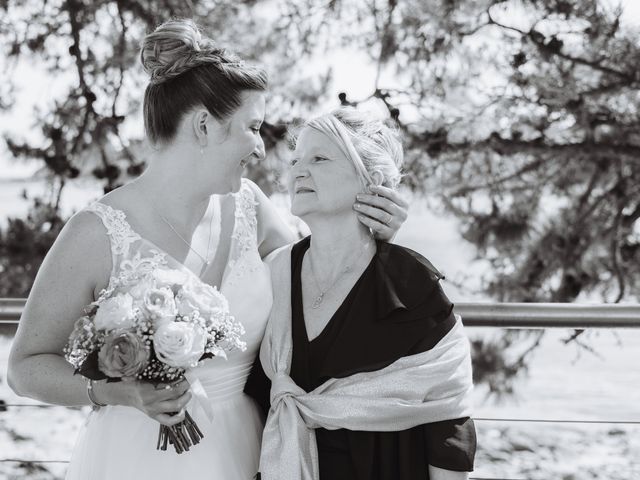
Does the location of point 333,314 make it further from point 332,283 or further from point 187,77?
point 187,77

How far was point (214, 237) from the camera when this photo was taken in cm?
274

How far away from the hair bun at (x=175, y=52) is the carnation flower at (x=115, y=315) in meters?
0.79

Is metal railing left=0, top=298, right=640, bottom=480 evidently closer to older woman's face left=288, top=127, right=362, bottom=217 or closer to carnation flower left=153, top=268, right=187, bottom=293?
older woman's face left=288, top=127, right=362, bottom=217

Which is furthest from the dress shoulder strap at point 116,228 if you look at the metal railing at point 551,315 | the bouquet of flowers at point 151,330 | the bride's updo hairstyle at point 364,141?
the metal railing at point 551,315

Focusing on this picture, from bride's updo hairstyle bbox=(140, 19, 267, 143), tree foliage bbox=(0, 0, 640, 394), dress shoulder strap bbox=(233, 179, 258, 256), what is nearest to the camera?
bride's updo hairstyle bbox=(140, 19, 267, 143)

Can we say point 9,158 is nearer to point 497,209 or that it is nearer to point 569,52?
point 497,209

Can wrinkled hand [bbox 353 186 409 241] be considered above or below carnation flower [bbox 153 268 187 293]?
above

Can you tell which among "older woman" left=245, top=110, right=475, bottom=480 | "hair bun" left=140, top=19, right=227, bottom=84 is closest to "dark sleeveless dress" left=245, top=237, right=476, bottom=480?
"older woman" left=245, top=110, right=475, bottom=480

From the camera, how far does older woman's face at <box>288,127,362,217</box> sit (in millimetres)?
2414

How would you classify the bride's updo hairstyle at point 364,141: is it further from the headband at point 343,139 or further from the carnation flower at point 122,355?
the carnation flower at point 122,355

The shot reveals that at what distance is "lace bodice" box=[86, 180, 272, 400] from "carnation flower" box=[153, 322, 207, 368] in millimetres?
304

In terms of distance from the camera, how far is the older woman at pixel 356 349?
230 cm

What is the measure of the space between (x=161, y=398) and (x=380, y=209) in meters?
0.82

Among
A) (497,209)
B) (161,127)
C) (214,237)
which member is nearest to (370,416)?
(214,237)
